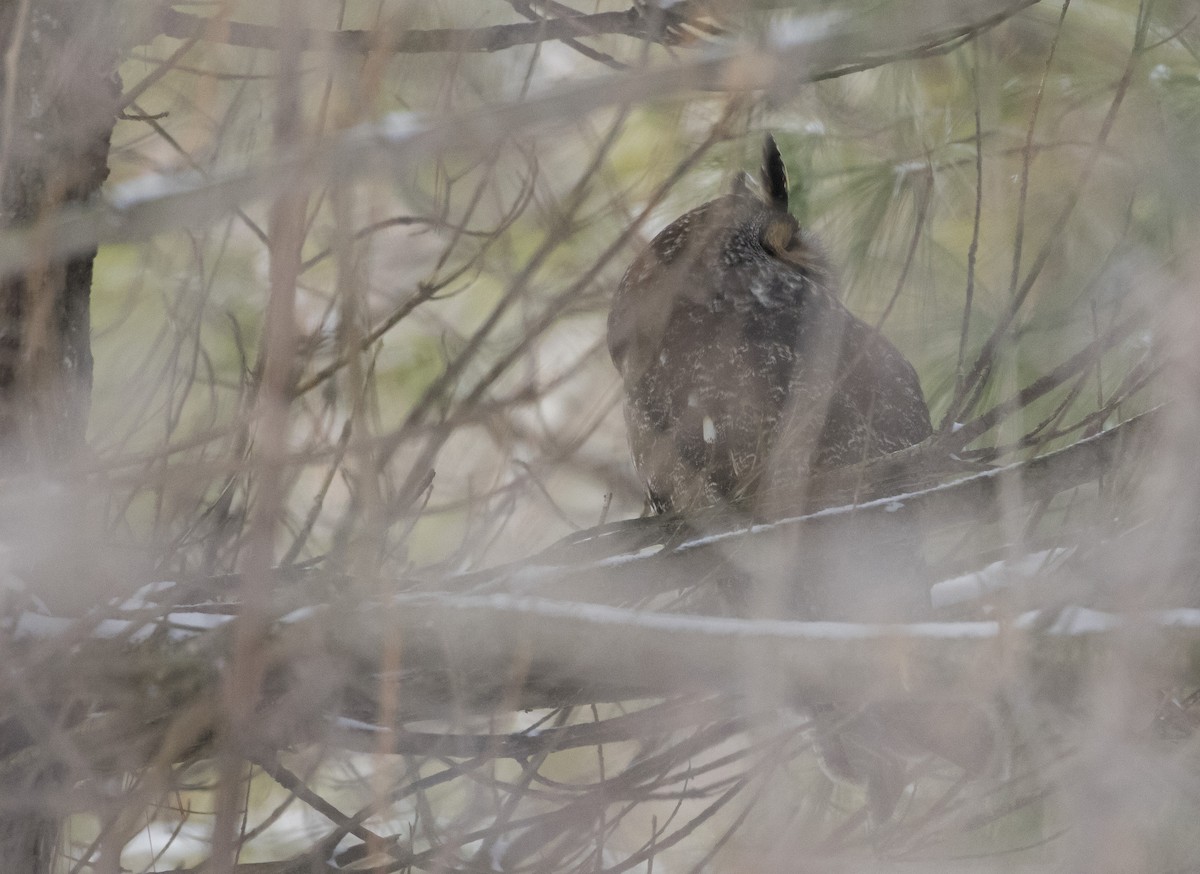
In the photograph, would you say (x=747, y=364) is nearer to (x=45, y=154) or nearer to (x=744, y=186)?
(x=744, y=186)

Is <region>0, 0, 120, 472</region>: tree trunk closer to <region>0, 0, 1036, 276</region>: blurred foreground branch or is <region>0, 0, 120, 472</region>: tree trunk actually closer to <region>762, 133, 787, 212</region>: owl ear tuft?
<region>0, 0, 1036, 276</region>: blurred foreground branch

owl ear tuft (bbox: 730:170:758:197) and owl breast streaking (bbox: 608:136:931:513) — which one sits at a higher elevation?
Result: owl ear tuft (bbox: 730:170:758:197)

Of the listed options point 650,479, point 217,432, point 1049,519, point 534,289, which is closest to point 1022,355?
point 1049,519

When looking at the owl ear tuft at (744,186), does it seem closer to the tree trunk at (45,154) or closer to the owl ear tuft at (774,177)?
the owl ear tuft at (774,177)

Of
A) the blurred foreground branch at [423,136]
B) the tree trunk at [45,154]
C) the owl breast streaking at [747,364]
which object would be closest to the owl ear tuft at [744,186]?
the owl breast streaking at [747,364]

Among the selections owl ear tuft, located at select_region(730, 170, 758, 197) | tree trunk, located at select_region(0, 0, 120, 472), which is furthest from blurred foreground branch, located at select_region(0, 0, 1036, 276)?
owl ear tuft, located at select_region(730, 170, 758, 197)

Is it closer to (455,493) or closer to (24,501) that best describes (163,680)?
(24,501)

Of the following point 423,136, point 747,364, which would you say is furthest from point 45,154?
point 747,364

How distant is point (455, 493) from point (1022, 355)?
1332mm

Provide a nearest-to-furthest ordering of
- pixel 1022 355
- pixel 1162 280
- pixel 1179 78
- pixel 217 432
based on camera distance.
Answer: pixel 217 432
pixel 1162 280
pixel 1179 78
pixel 1022 355

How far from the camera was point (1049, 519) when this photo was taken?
2725mm

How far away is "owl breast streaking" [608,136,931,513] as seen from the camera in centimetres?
267

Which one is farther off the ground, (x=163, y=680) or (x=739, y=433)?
(x=739, y=433)

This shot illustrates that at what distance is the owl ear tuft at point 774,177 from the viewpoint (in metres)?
2.96
